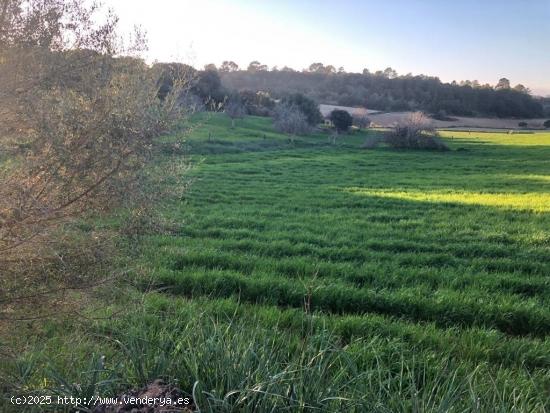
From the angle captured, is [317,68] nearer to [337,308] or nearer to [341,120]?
[341,120]

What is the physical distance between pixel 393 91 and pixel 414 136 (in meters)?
77.2

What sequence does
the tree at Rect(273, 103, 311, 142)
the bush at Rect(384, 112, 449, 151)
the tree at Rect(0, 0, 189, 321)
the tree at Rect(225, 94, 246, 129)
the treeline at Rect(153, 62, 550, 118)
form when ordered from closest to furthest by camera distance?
the tree at Rect(0, 0, 189, 321) < the bush at Rect(384, 112, 449, 151) < the tree at Rect(273, 103, 311, 142) < the tree at Rect(225, 94, 246, 129) < the treeline at Rect(153, 62, 550, 118)

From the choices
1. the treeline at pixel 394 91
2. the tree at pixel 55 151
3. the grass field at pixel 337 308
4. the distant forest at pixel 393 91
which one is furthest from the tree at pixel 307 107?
the tree at pixel 55 151

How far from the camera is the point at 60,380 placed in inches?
122

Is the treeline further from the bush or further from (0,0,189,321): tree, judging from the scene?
(0,0,189,321): tree

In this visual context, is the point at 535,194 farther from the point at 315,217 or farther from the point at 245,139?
the point at 245,139

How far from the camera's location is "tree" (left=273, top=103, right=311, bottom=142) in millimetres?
58281

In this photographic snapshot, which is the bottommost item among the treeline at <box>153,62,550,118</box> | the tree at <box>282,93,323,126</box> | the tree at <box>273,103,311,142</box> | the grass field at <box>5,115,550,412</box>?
the grass field at <box>5,115,550,412</box>

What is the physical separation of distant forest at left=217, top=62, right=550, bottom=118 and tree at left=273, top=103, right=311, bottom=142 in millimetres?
39063

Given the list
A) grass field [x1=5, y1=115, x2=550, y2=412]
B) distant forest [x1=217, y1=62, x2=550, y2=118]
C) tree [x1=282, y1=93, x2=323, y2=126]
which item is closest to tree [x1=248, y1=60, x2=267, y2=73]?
distant forest [x1=217, y1=62, x2=550, y2=118]

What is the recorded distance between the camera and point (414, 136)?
4731cm

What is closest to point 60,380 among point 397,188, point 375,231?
point 375,231

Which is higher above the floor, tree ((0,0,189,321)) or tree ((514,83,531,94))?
tree ((514,83,531,94))

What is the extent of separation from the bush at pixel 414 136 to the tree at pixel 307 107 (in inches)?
831
